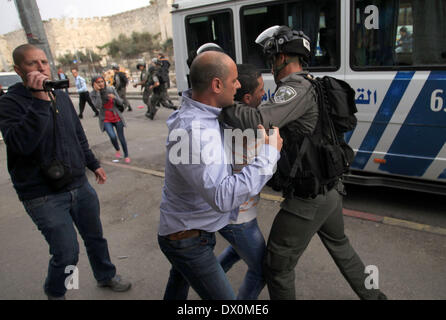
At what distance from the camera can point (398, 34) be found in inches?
127

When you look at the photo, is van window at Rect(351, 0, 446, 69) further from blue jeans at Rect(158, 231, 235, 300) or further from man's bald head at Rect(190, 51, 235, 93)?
blue jeans at Rect(158, 231, 235, 300)

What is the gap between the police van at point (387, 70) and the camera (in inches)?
121

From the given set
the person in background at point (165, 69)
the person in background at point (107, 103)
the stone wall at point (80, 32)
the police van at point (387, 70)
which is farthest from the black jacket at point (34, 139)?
the stone wall at point (80, 32)

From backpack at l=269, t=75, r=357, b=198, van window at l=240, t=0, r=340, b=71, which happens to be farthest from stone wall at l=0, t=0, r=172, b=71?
backpack at l=269, t=75, r=357, b=198

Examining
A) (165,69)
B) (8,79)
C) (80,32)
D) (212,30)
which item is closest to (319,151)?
(212,30)

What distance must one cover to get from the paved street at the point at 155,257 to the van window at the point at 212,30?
6.99ft

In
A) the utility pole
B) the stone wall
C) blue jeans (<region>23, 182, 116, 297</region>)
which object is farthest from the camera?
the stone wall

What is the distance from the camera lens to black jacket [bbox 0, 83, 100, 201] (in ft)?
5.92

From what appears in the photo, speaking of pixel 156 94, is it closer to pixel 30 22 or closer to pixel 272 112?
pixel 30 22

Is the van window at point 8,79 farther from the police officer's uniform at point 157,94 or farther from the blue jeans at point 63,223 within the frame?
the blue jeans at point 63,223

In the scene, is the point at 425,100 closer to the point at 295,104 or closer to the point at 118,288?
the point at 295,104

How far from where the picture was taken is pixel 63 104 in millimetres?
2172
